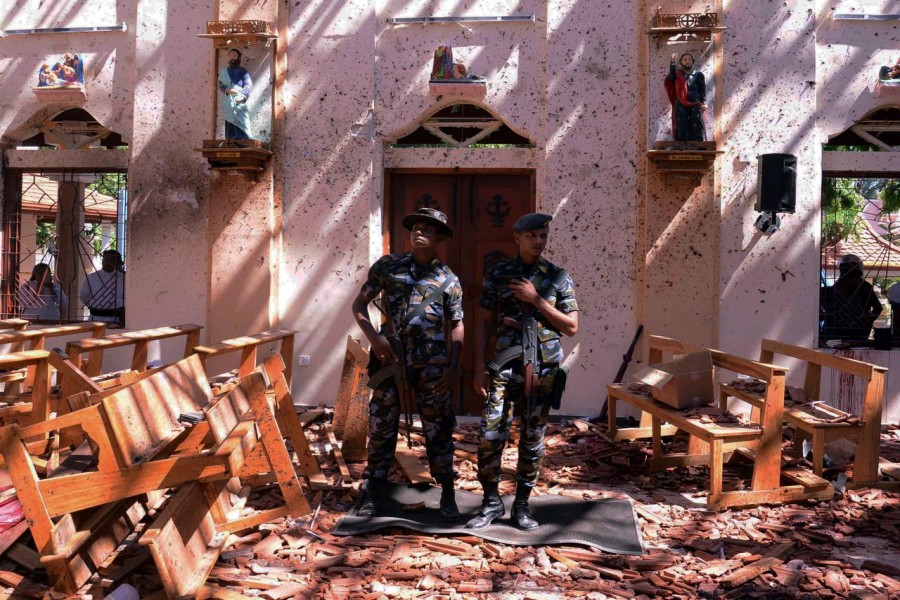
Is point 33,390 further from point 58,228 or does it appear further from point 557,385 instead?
point 58,228

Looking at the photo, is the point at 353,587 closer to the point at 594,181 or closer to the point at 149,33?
the point at 594,181

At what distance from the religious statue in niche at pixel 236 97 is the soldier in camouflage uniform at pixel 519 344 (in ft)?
14.8

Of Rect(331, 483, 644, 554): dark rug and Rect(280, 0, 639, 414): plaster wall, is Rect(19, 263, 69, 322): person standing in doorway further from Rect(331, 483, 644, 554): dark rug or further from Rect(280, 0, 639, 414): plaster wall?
Rect(331, 483, 644, 554): dark rug

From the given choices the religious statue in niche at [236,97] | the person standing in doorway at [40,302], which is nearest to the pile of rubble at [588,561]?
the religious statue in niche at [236,97]

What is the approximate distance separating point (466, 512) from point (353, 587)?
4.22ft

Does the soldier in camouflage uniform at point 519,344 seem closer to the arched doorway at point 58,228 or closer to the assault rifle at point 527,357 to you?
the assault rifle at point 527,357

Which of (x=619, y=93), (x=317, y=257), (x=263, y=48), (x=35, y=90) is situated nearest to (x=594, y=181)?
(x=619, y=93)

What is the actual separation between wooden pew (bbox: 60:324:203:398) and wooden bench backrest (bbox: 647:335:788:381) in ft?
15.4

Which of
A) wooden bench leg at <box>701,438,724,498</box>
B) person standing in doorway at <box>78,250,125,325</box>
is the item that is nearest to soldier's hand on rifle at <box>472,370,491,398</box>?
wooden bench leg at <box>701,438,724,498</box>

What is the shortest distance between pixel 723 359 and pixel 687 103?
2875 mm

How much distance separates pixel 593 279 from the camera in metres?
8.48

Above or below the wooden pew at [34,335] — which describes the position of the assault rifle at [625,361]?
below

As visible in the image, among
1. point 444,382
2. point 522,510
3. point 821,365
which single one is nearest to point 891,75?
point 821,365

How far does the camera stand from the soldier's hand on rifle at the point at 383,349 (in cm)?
513
